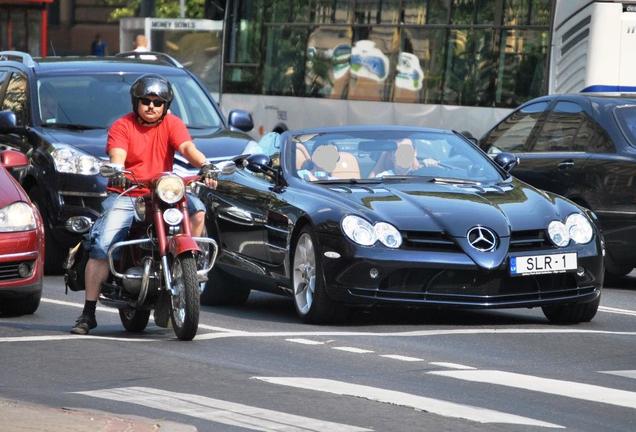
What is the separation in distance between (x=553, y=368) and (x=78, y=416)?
3126 mm

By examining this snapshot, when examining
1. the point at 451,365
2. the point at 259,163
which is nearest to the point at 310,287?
the point at 259,163

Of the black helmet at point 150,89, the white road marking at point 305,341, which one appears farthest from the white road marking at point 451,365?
the black helmet at point 150,89

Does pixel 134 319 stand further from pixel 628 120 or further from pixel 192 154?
pixel 628 120

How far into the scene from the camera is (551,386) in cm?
909

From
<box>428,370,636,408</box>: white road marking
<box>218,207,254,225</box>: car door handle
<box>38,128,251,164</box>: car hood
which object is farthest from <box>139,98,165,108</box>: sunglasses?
<box>38,128,251,164</box>: car hood

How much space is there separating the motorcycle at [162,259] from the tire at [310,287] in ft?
2.92

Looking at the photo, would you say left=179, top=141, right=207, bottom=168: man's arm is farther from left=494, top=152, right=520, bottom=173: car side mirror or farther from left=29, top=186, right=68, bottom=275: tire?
left=29, top=186, right=68, bottom=275: tire

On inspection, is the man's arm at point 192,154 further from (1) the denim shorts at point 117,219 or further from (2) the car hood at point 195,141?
(2) the car hood at point 195,141

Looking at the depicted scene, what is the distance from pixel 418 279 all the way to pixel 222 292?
8.98ft

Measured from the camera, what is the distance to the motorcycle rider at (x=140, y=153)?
1145 cm

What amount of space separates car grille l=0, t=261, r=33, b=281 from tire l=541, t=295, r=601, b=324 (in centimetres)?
363

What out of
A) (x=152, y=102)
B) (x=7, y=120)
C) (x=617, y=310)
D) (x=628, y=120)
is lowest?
(x=617, y=310)

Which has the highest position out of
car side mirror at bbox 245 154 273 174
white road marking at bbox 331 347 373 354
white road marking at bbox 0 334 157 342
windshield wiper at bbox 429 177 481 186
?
car side mirror at bbox 245 154 273 174

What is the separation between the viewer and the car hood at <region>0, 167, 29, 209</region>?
42.2ft
